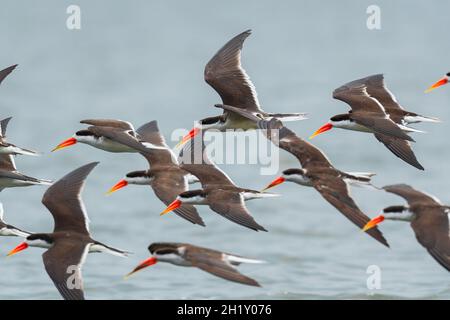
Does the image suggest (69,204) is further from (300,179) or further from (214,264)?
(214,264)

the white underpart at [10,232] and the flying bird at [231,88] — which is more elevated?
the flying bird at [231,88]

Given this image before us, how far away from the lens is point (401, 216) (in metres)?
11.9

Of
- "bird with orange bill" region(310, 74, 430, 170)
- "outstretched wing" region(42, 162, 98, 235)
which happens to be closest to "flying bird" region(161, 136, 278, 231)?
"outstretched wing" region(42, 162, 98, 235)

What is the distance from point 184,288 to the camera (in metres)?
21.0

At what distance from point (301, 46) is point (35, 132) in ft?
42.7

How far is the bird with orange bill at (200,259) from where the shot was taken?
1088 centimetres

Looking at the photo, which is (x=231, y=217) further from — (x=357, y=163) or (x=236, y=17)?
(x=236, y=17)

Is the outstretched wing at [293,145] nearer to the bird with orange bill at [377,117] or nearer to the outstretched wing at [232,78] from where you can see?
the bird with orange bill at [377,117]

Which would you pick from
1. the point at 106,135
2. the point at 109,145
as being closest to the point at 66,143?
the point at 109,145

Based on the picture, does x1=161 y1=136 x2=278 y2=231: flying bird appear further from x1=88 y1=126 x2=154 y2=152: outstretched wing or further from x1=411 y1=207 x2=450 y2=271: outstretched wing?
x1=411 y1=207 x2=450 y2=271: outstretched wing

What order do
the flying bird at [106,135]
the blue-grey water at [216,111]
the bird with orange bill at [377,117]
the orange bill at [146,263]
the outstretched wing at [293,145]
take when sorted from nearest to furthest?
the orange bill at [146,263], the outstretched wing at [293,145], the bird with orange bill at [377,117], the flying bird at [106,135], the blue-grey water at [216,111]

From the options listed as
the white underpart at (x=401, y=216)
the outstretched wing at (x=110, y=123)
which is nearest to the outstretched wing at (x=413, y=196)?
the white underpart at (x=401, y=216)

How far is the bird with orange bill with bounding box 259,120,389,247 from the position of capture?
12.0 metres
